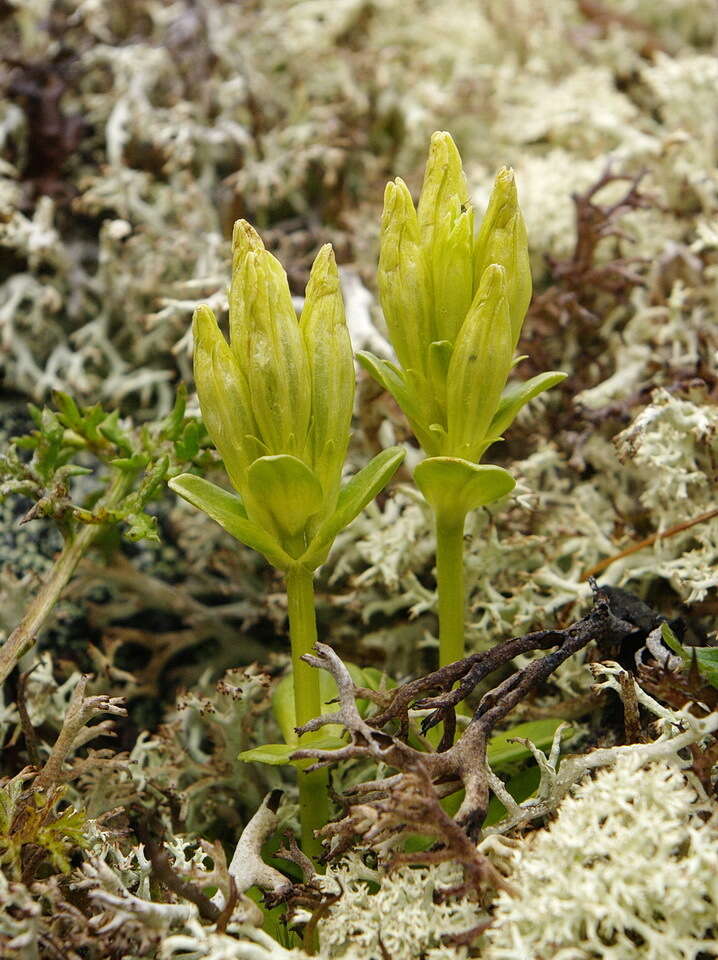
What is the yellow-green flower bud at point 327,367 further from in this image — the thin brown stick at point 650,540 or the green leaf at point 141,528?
the thin brown stick at point 650,540

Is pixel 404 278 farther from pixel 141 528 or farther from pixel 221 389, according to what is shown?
pixel 141 528

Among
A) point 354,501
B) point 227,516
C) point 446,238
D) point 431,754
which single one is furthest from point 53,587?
point 446,238

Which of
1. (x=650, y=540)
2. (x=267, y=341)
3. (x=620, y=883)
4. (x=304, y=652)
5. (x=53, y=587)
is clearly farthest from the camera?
(x=650, y=540)

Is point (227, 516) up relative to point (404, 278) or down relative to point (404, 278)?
down

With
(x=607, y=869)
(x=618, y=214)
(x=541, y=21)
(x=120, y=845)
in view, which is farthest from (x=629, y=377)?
(x=541, y=21)

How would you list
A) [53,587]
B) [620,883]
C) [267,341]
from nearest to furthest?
[620,883], [267,341], [53,587]
